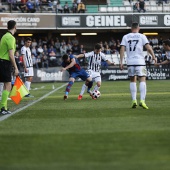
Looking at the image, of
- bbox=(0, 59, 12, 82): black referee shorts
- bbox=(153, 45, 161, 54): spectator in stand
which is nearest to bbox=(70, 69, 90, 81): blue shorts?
bbox=(0, 59, 12, 82): black referee shorts

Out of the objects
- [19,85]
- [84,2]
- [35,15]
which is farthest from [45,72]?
[19,85]

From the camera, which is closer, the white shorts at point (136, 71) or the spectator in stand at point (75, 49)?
the white shorts at point (136, 71)

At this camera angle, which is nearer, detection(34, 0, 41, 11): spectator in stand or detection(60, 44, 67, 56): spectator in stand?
detection(60, 44, 67, 56): spectator in stand

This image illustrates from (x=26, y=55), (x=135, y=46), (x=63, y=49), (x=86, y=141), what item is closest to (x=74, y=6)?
(x=63, y=49)

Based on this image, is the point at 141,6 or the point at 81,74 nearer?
the point at 81,74

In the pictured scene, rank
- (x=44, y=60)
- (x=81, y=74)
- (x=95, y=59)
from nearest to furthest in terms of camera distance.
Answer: (x=81, y=74)
(x=95, y=59)
(x=44, y=60)

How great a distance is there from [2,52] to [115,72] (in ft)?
85.4

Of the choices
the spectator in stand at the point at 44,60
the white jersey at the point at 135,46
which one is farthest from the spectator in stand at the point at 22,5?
the white jersey at the point at 135,46

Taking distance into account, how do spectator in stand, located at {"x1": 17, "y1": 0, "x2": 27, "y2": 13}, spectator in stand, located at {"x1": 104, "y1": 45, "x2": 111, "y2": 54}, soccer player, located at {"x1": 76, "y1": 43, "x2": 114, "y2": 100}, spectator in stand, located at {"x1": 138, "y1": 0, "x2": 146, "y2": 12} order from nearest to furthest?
soccer player, located at {"x1": 76, "y1": 43, "x2": 114, "y2": 100}
spectator in stand, located at {"x1": 104, "y1": 45, "x2": 111, "y2": 54}
spectator in stand, located at {"x1": 17, "y1": 0, "x2": 27, "y2": 13}
spectator in stand, located at {"x1": 138, "y1": 0, "x2": 146, "y2": 12}

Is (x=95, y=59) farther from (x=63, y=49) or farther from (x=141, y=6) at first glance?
(x=141, y=6)

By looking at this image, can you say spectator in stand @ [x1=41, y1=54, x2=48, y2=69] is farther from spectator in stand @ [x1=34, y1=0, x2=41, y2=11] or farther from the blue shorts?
the blue shorts

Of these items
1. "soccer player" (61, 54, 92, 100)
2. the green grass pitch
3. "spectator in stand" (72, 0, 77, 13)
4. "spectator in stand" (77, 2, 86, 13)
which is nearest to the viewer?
the green grass pitch

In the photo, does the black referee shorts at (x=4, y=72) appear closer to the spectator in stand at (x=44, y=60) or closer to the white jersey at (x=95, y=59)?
the white jersey at (x=95, y=59)

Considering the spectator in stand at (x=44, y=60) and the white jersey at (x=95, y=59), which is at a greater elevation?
the white jersey at (x=95, y=59)
